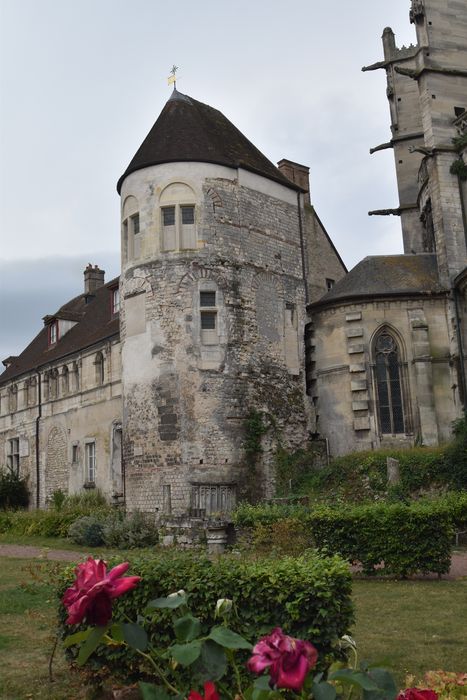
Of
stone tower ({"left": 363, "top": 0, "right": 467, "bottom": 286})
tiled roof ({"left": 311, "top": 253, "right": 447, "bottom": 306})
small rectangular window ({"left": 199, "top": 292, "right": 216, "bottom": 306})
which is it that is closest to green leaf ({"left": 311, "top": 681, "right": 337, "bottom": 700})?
small rectangular window ({"left": 199, "top": 292, "right": 216, "bottom": 306})

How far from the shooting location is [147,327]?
72.4 feet

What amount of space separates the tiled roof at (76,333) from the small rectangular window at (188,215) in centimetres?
642

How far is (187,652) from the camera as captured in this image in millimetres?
2973

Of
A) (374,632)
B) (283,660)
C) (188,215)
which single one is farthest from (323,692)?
(188,215)

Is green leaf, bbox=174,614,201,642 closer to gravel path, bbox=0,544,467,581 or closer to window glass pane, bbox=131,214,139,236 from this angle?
gravel path, bbox=0,544,467,581

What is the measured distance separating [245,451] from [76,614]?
1885 cm

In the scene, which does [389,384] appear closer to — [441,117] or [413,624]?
[441,117]

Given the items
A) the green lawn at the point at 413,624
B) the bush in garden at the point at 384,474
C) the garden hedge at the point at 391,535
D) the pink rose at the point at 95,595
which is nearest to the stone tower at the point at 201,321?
the bush in garden at the point at 384,474

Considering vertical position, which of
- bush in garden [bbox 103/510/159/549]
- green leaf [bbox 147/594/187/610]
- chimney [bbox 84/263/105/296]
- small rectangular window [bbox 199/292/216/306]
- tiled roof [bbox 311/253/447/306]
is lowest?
bush in garden [bbox 103/510/159/549]

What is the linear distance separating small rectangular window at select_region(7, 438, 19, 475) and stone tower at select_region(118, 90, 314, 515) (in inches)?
561

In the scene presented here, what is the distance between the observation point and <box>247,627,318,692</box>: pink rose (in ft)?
7.95

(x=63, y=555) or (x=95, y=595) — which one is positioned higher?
(x=95, y=595)

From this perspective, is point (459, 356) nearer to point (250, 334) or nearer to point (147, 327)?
point (250, 334)

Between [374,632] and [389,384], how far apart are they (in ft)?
51.2
